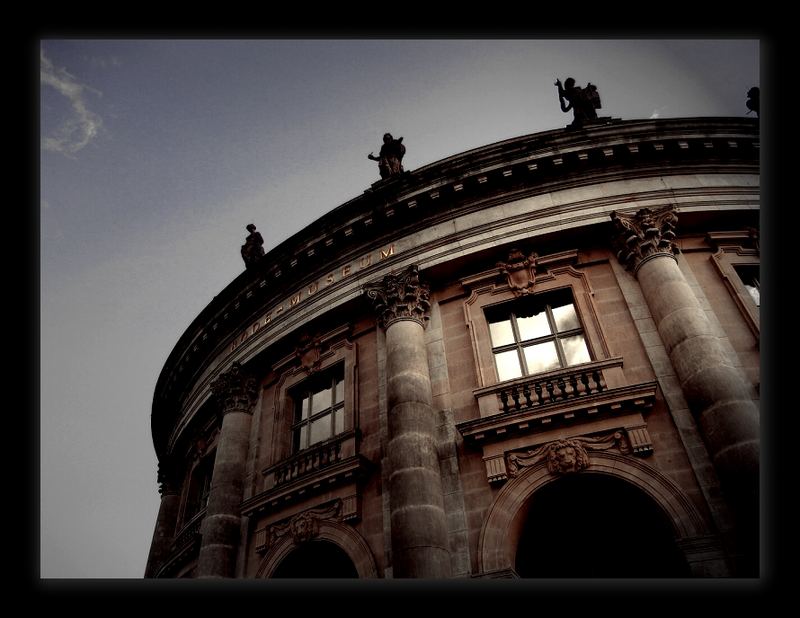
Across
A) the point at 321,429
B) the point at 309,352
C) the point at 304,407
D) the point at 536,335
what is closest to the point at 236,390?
the point at 304,407

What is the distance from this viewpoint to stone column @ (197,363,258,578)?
13430mm

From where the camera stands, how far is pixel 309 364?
50.9 ft

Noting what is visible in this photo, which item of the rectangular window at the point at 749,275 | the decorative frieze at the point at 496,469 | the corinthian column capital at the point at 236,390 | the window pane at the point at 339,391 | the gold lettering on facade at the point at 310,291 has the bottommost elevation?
the decorative frieze at the point at 496,469

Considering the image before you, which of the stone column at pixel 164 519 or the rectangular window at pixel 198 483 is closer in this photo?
the rectangular window at pixel 198 483

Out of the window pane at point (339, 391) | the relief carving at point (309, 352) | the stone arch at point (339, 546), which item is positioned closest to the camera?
the stone arch at point (339, 546)

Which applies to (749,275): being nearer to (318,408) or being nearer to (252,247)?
(318,408)

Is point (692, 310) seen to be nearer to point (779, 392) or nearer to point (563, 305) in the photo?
point (563, 305)

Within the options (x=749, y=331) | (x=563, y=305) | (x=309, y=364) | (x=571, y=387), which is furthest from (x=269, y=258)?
(x=749, y=331)

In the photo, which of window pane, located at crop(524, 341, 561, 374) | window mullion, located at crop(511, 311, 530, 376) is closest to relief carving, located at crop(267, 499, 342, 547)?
window mullion, located at crop(511, 311, 530, 376)

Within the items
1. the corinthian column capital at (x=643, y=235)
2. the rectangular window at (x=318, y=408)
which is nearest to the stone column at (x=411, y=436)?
the rectangular window at (x=318, y=408)

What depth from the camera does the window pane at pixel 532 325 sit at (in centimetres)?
1303

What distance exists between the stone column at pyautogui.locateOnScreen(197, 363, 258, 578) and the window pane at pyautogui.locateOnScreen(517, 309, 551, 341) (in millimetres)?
7895

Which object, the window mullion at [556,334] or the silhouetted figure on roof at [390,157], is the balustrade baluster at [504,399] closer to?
the window mullion at [556,334]

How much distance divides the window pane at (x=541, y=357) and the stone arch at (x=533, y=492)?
7.48ft
